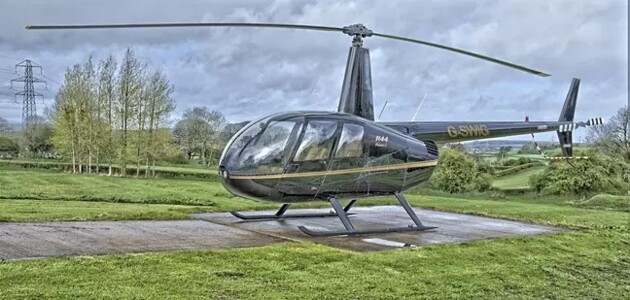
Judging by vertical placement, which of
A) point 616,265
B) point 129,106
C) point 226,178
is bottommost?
point 616,265

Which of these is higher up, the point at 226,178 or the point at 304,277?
the point at 226,178

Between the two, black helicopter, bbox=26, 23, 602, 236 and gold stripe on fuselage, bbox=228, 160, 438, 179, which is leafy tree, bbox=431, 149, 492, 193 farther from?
gold stripe on fuselage, bbox=228, 160, 438, 179

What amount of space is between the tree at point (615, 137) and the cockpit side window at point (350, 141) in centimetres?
1624

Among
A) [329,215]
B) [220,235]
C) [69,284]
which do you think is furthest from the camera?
[329,215]

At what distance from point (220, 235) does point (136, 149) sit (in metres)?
25.8

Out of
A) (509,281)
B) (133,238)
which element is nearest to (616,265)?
(509,281)

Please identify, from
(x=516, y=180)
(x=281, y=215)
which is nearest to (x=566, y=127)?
(x=281, y=215)

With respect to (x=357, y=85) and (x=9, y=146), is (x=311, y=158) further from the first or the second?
(x=9, y=146)

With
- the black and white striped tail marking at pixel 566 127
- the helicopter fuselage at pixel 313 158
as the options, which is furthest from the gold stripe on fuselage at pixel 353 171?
the black and white striped tail marking at pixel 566 127

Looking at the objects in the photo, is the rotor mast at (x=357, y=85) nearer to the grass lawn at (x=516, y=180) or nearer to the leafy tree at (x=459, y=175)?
the leafy tree at (x=459, y=175)

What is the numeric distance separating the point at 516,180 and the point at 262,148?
63.4ft

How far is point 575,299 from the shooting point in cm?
646

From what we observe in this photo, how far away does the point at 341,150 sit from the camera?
9.88m

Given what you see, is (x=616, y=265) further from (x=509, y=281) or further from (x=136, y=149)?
(x=136, y=149)
